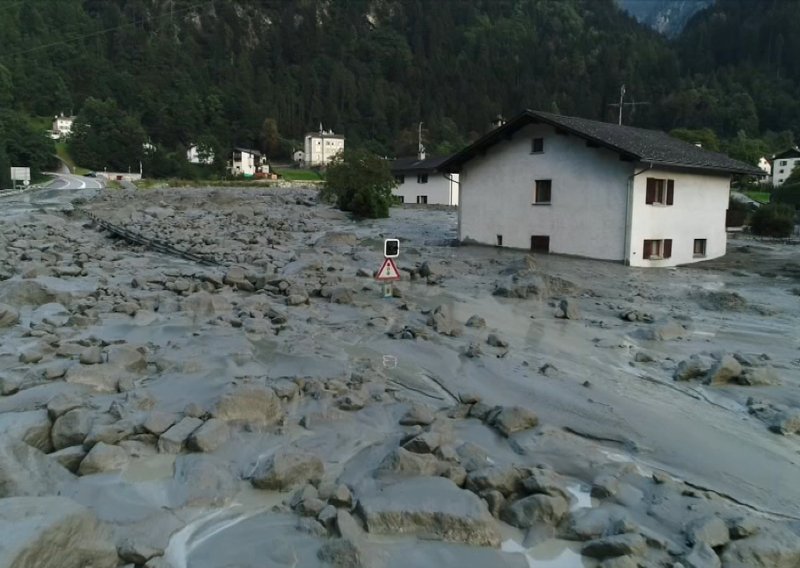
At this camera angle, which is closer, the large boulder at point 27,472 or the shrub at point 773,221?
the large boulder at point 27,472

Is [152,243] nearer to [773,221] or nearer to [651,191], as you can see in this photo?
[651,191]

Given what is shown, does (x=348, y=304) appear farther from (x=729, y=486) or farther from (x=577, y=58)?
(x=577, y=58)

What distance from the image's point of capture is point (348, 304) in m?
13.0

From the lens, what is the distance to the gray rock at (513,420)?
22.1 feet

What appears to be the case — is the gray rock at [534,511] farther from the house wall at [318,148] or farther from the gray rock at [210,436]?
the house wall at [318,148]

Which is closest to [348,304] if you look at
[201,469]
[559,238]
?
[201,469]

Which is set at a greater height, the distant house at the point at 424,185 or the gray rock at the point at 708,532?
the distant house at the point at 424,185

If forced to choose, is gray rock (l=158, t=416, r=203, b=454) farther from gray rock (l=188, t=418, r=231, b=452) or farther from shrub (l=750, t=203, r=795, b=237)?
shrub (l=750, t=203, r=795, b=237)

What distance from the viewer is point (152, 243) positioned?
72.8 ft

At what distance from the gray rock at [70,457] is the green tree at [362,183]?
35.1 meters

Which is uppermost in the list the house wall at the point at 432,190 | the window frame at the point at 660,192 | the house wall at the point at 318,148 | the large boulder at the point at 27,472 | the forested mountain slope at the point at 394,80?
the forested mountain slope at the point at 394,80

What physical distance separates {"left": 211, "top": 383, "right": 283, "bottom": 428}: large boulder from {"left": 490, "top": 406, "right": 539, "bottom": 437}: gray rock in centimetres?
226

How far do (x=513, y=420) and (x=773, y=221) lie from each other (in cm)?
3588

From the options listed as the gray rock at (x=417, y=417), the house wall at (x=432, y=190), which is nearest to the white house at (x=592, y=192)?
the gray rock at (x=417, y=417)
